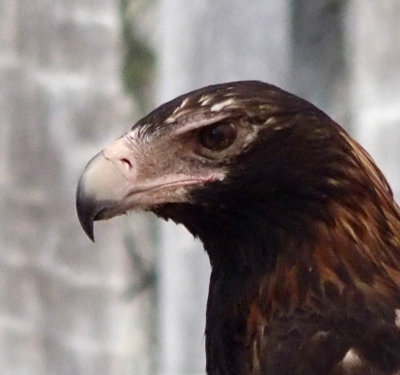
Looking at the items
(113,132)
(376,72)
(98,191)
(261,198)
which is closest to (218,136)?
(261,198)

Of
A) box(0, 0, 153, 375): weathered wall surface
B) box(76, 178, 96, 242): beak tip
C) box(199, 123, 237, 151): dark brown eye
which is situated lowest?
box(0, 0, 153, 375): weathered wall surface

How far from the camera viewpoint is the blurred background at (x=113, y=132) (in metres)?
5.81

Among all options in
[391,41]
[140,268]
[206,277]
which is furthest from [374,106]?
[140,268]

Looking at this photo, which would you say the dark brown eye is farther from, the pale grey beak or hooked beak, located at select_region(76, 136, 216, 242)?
the pale grey beak

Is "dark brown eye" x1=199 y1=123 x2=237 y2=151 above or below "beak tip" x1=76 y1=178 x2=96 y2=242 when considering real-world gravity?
above

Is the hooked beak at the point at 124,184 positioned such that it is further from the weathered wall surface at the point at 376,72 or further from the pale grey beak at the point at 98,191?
the weathered wall surface at the point at 376,72

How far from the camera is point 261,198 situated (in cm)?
447

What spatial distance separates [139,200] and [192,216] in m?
0.13

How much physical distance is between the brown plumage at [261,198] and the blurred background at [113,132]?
1.03 metres

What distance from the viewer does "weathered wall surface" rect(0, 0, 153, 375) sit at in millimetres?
7309

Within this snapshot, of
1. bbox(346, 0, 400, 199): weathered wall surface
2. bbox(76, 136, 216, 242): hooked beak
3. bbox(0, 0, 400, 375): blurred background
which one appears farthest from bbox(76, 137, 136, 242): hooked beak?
bbox(346, 0, 400, 199): weathered wall surface

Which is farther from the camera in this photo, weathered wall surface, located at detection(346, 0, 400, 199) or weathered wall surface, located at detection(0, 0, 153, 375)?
weathered wall surface, located at detection(0, 0, 153, 375)

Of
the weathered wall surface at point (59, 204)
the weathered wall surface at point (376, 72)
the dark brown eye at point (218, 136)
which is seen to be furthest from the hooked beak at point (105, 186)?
the weathered wall surface at point (59, 204)

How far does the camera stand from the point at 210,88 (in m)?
4.46
